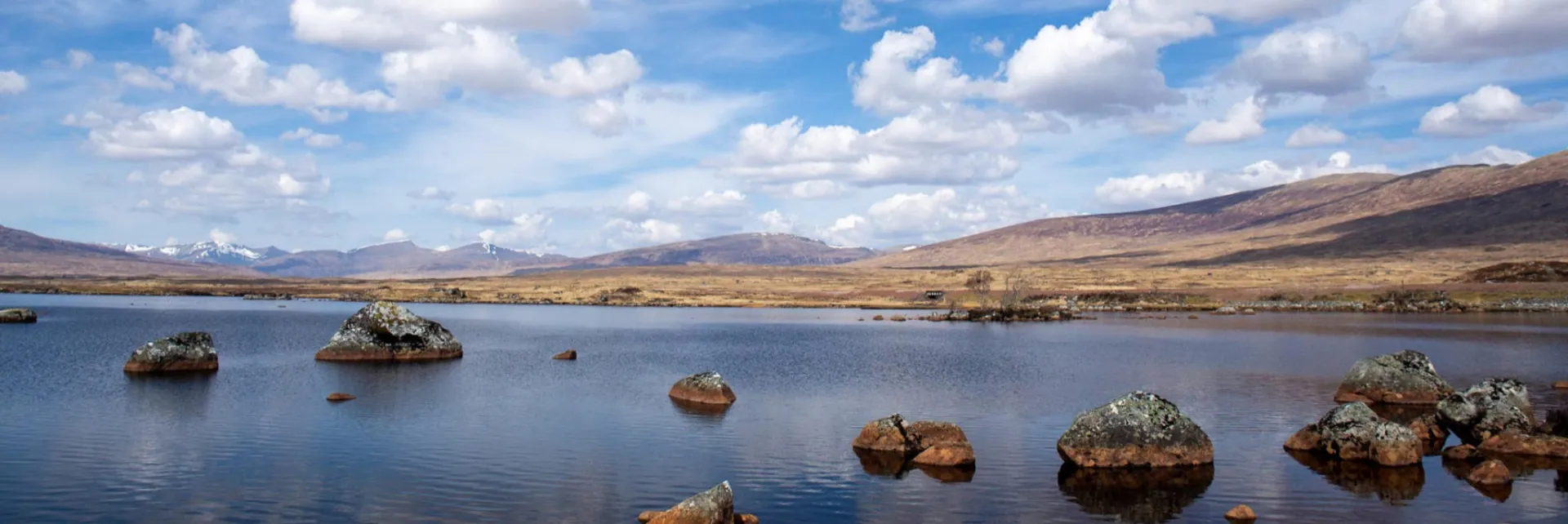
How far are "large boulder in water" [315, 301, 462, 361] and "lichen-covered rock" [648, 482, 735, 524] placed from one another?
46.5m

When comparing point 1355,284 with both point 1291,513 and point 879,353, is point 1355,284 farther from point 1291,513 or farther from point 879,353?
point 1291,513

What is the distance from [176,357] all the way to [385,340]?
1251 centimetres

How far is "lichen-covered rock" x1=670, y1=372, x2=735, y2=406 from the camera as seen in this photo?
43562 mm

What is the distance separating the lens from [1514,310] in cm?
12312

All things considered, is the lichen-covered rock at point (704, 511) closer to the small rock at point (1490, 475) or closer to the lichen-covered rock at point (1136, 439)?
the lichen-covered rock at point (1136, 439)

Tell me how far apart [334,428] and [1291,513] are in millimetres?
30980

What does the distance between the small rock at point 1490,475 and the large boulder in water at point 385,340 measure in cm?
5534

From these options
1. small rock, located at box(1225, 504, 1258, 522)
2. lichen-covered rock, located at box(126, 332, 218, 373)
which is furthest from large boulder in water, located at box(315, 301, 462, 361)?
small rock, located at box(1225, 504, 1258, 522)

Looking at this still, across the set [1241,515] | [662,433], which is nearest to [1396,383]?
[1241,515]

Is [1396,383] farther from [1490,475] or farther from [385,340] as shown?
[385,340]

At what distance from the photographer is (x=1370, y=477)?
94.9ft

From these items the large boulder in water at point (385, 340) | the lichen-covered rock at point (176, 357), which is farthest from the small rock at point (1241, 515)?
the large boulder in water at point (385, 340)

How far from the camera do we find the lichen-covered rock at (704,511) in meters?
21.5

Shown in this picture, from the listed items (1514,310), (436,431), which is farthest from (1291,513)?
(1514,310)
